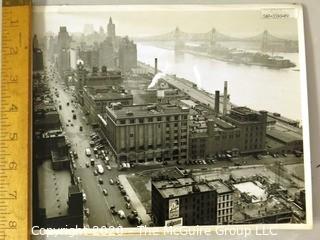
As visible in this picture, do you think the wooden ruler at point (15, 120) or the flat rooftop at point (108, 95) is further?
the flat rooftop at point (108, 95)

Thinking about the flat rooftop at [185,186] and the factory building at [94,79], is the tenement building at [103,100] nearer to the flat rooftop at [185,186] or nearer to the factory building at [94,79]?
the factory building at [94,79]

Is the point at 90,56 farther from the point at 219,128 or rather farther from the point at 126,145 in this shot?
the point at 219,128

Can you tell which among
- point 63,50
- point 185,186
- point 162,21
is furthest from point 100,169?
point 162,21

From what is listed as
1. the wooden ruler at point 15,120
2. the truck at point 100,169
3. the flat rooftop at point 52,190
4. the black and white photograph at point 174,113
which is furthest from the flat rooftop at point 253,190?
the wooden ruler at point 15,120

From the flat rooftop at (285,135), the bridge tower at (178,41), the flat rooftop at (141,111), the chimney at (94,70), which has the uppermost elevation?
the bridge tower at (178,41)

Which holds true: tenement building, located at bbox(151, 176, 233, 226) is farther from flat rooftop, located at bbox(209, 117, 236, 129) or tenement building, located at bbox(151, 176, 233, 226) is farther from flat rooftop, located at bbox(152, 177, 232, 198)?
flat rooftop, located at bbox(209, 117, 236, 129)

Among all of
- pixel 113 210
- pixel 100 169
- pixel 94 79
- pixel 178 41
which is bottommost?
pixel 113 210

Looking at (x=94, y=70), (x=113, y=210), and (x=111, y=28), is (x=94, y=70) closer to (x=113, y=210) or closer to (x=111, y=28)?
(x=111, y=28)
